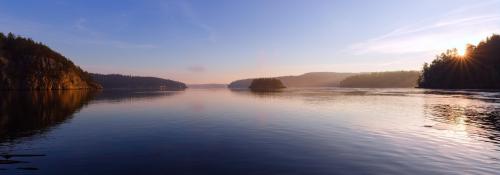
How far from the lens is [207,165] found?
2319cm

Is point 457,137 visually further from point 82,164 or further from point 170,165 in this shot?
point 82,164

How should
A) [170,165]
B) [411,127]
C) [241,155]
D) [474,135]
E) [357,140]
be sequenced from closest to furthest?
1. [170,165]
2. [241,155]
3. [357,140]
4. [474,135]
5. [411,127]

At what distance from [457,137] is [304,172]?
2405cm

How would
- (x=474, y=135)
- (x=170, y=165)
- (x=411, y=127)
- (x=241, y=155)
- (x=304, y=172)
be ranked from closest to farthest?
1. (x=304, y=172)
2. (x=170, y=165)
3. (x=241, y=155)
4. (x=474, y=135)
5. (x=411, y=127)

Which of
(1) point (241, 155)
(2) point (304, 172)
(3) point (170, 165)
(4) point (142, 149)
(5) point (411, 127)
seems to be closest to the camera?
(2) point (304, 172)

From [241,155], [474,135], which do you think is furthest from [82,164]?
[474,135]

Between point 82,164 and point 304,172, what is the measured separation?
15224 mm

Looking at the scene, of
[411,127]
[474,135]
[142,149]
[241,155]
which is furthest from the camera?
[411,127]

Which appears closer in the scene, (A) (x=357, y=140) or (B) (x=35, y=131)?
(A) (x=357, y=140)

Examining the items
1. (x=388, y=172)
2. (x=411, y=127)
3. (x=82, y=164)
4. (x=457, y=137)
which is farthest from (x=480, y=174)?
(x=82, y=164)

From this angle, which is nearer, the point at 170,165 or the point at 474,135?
the point at 170,165

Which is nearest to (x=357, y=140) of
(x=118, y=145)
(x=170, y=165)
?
(x=170, y=165)

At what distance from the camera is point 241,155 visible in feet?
87.1

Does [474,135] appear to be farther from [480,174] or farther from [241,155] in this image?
[241,155]
